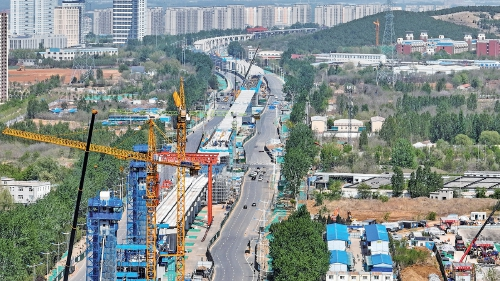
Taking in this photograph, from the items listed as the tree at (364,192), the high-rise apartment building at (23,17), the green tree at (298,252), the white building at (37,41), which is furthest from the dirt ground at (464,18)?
the green tree at (298,252)

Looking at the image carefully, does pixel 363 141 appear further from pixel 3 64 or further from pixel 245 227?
pixel 3 64

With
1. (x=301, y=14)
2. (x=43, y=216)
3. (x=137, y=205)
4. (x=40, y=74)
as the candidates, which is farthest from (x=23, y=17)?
(x=137, y=205)

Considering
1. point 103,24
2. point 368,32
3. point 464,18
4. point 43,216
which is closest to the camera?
point 43,216

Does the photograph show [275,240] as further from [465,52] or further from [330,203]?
[465,52]

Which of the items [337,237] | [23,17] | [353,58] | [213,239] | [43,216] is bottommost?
[213,239]

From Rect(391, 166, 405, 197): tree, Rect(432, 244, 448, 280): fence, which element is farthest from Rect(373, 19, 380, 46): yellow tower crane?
Rect(432, 244, 448, 280): fence
